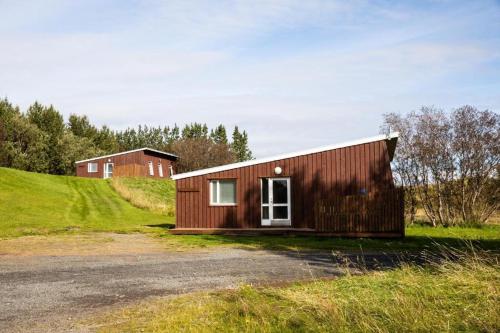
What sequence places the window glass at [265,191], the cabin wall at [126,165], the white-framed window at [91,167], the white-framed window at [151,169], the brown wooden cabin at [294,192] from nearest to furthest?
the brown wooden cabin at [294,192], the window glass at [265,191], the cabin wall at [126,165], the white-framed window at [91,167], the white-framed window at [151,169]

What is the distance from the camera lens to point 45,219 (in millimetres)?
26156

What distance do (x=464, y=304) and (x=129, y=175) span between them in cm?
4754

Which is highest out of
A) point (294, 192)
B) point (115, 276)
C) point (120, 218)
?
point (294, 192)

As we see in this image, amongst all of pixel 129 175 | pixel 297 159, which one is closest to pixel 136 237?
pixel 297 159

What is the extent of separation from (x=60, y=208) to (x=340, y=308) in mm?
27669

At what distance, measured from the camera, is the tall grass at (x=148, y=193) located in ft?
113

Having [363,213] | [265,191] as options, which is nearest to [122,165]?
[265,191]

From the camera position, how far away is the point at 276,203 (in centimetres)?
2108

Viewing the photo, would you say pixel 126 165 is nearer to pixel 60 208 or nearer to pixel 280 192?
pixel 60 208

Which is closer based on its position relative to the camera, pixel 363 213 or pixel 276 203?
pixel 363 213

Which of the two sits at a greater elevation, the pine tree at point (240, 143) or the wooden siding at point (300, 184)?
the pine tree at point (240, 143)

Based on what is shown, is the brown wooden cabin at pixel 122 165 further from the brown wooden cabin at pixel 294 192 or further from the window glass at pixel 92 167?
the brown wooden cabin at pixel 294 192

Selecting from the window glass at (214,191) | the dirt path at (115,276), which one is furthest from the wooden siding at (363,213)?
the dirt path at (115,276)

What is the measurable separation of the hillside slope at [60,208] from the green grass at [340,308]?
14.8 meters
